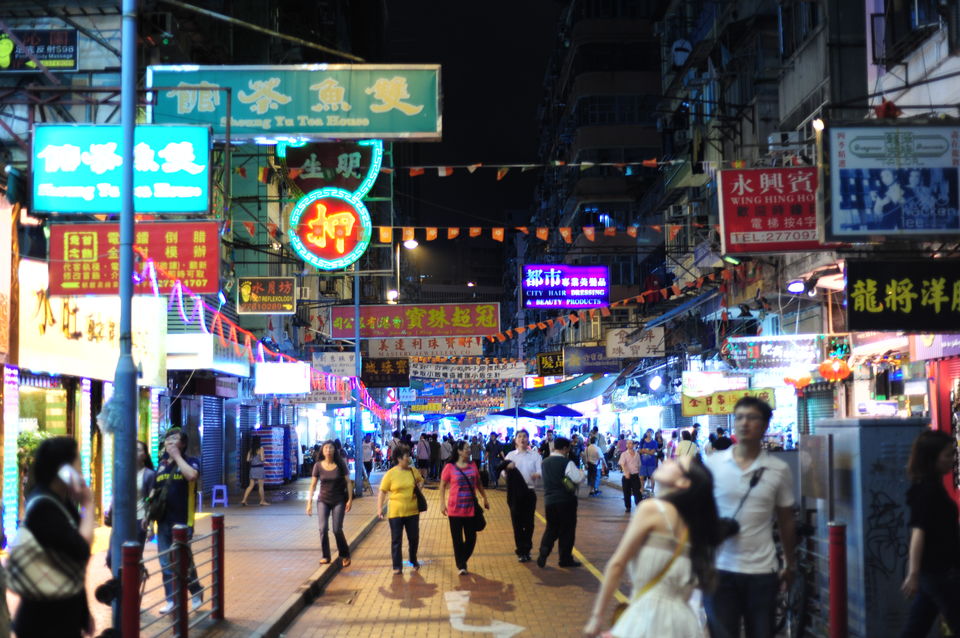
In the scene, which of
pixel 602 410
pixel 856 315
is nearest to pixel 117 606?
pixel 856 315

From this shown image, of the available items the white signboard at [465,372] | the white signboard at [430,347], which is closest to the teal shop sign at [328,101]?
the white signboard at [430,347]

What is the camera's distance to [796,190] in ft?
47.7

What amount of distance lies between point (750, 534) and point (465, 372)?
112 ft

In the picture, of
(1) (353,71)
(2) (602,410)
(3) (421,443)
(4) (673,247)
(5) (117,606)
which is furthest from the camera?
(2) (602,410)

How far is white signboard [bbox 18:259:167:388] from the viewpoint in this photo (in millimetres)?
15719

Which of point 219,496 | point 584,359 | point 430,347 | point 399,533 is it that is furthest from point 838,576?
point 584,359

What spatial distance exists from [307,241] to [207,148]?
396 inches

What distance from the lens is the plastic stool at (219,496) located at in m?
27.3

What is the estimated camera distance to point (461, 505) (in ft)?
48.0

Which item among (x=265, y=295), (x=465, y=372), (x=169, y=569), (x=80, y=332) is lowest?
(x=169, y=569)

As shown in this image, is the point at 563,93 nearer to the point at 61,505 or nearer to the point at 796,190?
the point at 796,190

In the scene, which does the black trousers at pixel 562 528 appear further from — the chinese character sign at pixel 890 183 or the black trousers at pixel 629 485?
the black trousers at pixel 629 485

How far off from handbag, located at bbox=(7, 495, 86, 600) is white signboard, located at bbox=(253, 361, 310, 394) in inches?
842

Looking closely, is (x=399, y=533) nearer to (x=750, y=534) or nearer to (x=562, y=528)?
(x=562, y=528)
